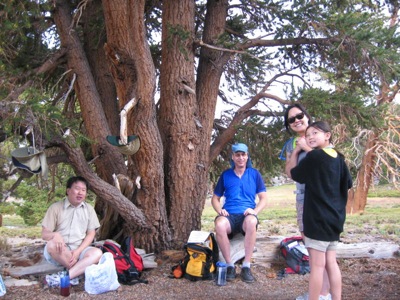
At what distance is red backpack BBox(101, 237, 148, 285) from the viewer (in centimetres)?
511

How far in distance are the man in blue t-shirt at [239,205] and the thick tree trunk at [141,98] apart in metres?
1.00

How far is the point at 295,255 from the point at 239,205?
40.0 inches

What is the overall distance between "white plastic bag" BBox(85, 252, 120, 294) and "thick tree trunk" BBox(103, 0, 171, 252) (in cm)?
129

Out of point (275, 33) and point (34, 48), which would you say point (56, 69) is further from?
point (275, 33)

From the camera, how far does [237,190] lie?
5559 millimetres

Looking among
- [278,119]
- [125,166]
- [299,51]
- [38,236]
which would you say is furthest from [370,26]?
[38,236]

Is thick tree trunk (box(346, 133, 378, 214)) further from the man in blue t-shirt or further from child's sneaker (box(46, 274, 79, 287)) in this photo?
child's sneaker (box(46, 274, 79, 287))

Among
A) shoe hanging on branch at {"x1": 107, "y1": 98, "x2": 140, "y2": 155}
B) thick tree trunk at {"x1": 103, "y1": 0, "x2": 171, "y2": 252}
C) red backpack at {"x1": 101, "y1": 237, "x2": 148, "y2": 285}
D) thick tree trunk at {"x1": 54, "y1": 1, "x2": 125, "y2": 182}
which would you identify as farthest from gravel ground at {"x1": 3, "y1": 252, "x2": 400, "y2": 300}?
thick tree trunk at {"x1": 54, "y1": 1, "x2": 125, "y2": 182}

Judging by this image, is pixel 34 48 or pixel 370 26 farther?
pixel 34 48

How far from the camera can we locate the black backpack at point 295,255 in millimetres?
5560

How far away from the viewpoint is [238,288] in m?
4.89

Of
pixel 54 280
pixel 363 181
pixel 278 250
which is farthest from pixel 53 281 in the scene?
pixel 363 181

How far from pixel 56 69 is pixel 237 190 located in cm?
425

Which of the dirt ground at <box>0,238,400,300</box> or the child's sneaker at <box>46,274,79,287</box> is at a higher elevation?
the child's sneaker at <box>46,274,79,287</box>
